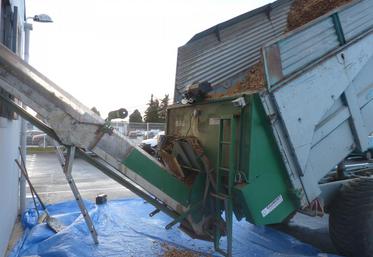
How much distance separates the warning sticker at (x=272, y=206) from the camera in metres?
3.78

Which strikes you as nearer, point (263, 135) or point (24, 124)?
point (263, 135)

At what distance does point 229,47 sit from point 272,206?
2.09 m

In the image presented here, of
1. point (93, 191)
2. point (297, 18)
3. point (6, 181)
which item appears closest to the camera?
point (297, 18)

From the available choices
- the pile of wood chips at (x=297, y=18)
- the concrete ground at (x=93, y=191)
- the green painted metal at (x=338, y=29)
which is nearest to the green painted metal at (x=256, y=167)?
the pile of wood chips at (x=297, y=18)

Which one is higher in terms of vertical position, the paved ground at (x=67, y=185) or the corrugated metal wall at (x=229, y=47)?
the corrugated metal wall at (x=229, y=47)

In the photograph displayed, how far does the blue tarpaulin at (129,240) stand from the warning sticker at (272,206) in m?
1.36

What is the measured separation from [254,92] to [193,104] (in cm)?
118

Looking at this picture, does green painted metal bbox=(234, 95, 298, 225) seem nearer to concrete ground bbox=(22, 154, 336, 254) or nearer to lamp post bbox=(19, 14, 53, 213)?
concrete ground bbox=(22, 154, 336, 254)

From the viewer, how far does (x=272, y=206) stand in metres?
3.81

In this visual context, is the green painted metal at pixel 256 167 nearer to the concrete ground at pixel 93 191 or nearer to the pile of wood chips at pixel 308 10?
the pile of wood chips at pixel 308 10

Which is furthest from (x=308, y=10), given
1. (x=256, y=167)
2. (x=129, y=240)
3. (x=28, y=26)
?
(x=28, y=26)

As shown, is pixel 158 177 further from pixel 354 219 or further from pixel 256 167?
pixel 354 219

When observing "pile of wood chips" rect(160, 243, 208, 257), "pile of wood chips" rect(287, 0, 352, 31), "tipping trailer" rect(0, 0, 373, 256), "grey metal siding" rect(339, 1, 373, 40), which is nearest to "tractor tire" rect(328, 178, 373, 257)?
"tipping trailer" rect(0, 0, 373, 256)

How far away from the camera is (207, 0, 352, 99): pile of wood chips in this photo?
14.1ft
